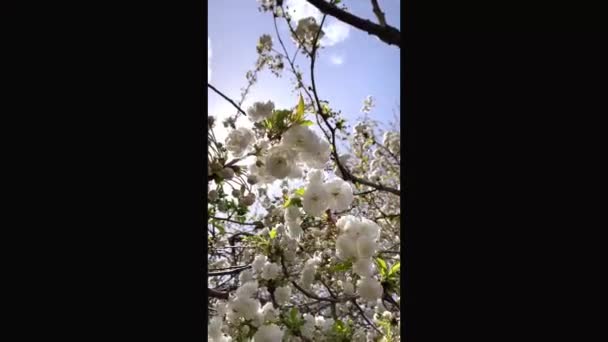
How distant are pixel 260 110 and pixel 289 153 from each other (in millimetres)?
111

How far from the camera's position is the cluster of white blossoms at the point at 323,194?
0.93 metres

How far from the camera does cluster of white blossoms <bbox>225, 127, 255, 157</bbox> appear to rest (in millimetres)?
781

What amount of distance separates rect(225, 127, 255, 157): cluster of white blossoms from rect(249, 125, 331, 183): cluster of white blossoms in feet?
0.12

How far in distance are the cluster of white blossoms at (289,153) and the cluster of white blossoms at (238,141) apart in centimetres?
4

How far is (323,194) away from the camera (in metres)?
0.93

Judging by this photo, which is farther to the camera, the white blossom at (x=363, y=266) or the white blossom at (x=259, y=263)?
the white blossom at (x=259, y=263)

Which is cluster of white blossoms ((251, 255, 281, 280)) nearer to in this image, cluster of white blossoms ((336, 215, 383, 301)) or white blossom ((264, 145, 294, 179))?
cluster of white blossoms ((336, 215, 383, 301))

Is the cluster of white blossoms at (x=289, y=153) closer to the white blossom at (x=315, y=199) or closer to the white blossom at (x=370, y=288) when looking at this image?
the white blossom at (x=315, y=199)

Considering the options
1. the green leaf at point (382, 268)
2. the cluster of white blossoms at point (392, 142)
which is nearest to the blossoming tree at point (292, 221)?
the green leaf at point (382, 268)
